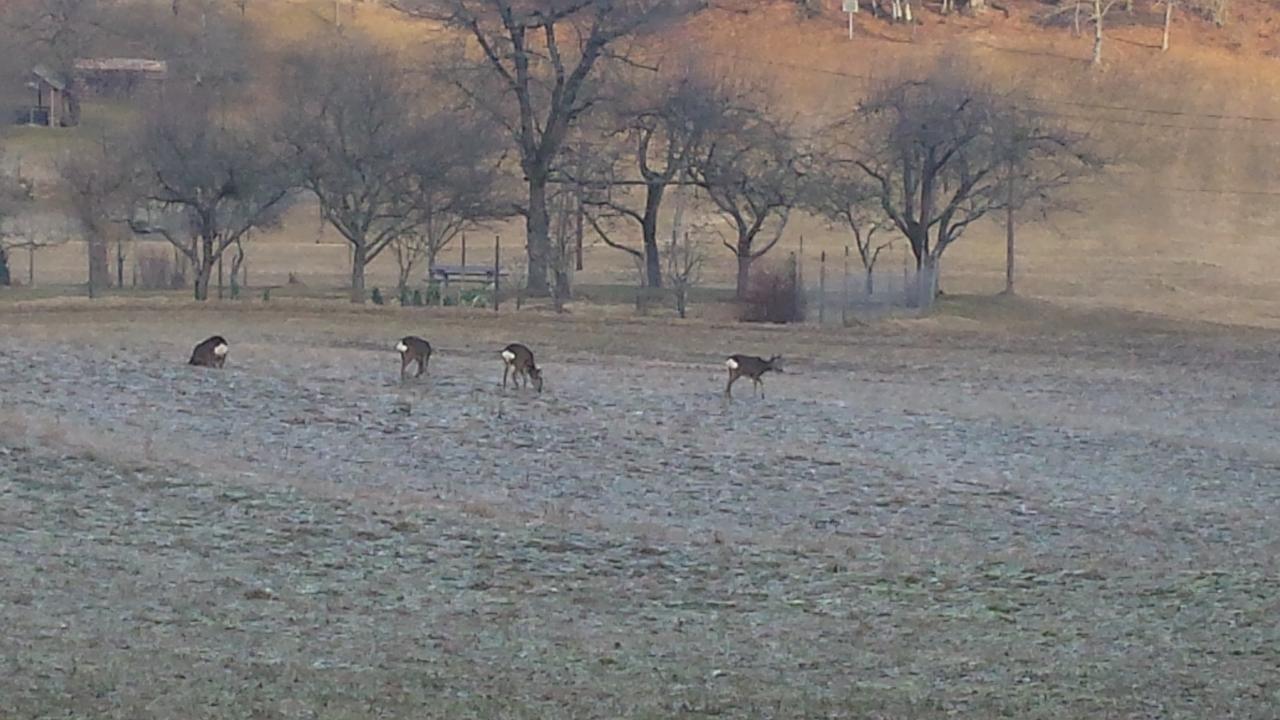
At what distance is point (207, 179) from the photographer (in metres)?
43.6

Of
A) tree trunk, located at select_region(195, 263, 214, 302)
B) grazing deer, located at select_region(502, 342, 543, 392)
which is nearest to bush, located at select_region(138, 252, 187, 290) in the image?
tree trunk, located at select_region(195, 263, 214, 302)

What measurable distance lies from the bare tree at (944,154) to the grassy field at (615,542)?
18.5 m

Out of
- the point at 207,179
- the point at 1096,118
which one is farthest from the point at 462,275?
the point at 1096,118

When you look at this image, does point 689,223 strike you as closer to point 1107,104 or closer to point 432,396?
point 1107,104

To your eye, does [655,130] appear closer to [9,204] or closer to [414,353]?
[9,204]

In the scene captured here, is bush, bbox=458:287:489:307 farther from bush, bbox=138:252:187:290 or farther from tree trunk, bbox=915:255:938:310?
tree trunk, bbox=915:255:938:310

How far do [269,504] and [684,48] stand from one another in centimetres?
4474

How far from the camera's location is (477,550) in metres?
13.2

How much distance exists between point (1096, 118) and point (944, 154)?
39821 millimetres

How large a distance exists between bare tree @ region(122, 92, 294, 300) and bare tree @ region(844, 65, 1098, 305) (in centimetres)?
1472

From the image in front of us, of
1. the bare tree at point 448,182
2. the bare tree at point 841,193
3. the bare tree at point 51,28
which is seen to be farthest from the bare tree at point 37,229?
the bare tree at point 51,28

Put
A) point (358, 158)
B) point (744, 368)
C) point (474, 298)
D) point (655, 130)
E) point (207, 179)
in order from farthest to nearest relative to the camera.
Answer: point (655, 130) → point (358, 158) → point (207, 179) → point (474, 298) → point (744, 368)

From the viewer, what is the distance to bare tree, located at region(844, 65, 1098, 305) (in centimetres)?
4622

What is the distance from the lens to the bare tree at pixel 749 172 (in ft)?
152
